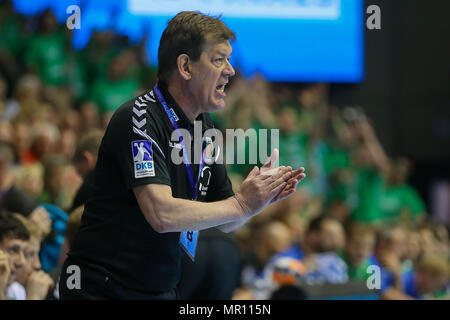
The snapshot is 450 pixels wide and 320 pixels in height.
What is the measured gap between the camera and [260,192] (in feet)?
7.75

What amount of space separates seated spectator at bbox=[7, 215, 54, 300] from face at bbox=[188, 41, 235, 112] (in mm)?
1339

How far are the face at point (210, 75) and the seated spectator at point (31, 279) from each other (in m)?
1.34

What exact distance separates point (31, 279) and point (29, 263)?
0.27 ft

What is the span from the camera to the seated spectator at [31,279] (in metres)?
3.25

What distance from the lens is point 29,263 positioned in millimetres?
3305

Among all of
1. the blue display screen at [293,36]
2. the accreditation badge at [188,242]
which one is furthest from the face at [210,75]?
the blue display screen at [293,36]

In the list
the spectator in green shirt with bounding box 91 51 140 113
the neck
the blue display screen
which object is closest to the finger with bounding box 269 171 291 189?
the neck

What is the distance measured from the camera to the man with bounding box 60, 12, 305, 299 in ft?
7.47

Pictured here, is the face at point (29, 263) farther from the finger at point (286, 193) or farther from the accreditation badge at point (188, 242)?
the finger at point (286, 193)

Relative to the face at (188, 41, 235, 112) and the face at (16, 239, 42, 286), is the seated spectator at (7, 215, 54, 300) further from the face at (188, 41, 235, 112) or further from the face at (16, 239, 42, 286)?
the face at (188, 41, 235, 112)

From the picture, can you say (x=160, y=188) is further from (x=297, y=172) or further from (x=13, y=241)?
(x=13, y=241)
